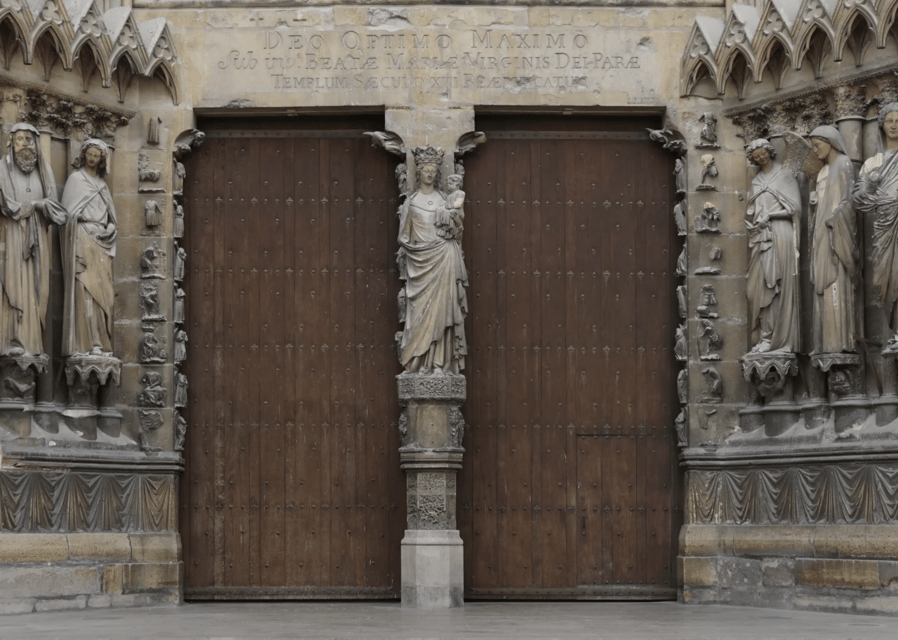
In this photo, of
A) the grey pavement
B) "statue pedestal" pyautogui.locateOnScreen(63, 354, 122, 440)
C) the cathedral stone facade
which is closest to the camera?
the grey pavement

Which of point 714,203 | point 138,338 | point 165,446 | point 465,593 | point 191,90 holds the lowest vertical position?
point 465,593

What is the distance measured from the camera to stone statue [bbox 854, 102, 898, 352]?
13.6 metres

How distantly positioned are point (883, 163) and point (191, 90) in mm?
6545

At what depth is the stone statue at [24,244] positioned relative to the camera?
13.9m

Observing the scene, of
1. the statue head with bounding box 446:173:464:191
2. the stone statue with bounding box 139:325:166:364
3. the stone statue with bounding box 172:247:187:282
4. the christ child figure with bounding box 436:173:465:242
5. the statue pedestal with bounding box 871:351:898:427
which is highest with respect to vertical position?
the statue head with bounding box 446:173:464:191

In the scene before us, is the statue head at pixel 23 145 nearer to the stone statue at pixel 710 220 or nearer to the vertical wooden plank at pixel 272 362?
the vertical wooden plank at pixel 272 362

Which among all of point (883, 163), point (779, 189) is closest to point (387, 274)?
point (779, 189)

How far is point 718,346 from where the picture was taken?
1525cm

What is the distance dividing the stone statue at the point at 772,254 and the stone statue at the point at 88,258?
5978 mm

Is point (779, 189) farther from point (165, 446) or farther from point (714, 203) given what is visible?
point (165, 446)

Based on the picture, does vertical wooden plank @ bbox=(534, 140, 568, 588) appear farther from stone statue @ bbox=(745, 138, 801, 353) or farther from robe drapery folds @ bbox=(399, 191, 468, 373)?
stone statue @ bbox=(745, 138, 801, 353)

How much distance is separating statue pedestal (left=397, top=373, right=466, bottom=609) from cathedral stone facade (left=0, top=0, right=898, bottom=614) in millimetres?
28

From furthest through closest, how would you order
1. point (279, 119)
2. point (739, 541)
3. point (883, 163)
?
point (279, 119)
point (739, 541)
point (883, 163)

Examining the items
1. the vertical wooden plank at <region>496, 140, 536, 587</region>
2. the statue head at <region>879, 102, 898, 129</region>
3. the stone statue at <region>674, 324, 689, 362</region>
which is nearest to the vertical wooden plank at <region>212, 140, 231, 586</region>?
the vertical wooden plank at <region>496, 140, 536, 587</region>
